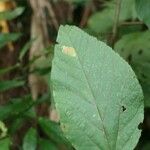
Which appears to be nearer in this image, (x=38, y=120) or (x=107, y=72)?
(x=107, y=72)

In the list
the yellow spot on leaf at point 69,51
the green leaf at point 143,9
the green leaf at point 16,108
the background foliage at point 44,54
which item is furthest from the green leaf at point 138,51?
the yellow spot on leaf at point 69,51

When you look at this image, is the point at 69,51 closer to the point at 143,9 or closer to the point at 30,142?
the point at 143,9

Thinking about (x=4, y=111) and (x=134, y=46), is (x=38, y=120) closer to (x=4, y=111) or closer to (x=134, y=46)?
(x=4, y=111)

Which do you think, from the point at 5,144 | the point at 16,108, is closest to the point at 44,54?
the point at 16,108

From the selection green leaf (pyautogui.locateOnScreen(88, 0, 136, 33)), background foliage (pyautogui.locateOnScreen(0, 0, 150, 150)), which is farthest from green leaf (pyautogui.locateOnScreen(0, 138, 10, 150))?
green leaf (pyautogui.locateOnScreen(88, 0, 136, 33))

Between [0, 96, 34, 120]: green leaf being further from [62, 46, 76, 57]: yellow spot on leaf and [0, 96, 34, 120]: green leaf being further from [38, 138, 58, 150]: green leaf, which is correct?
[62, 46, 76, 57]: yellow spot on leaf

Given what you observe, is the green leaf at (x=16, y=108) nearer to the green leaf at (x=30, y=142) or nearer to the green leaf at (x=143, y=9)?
the green leaf at (x=30, y=142)

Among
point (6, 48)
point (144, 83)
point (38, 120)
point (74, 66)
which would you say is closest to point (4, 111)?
point (38, 120)
